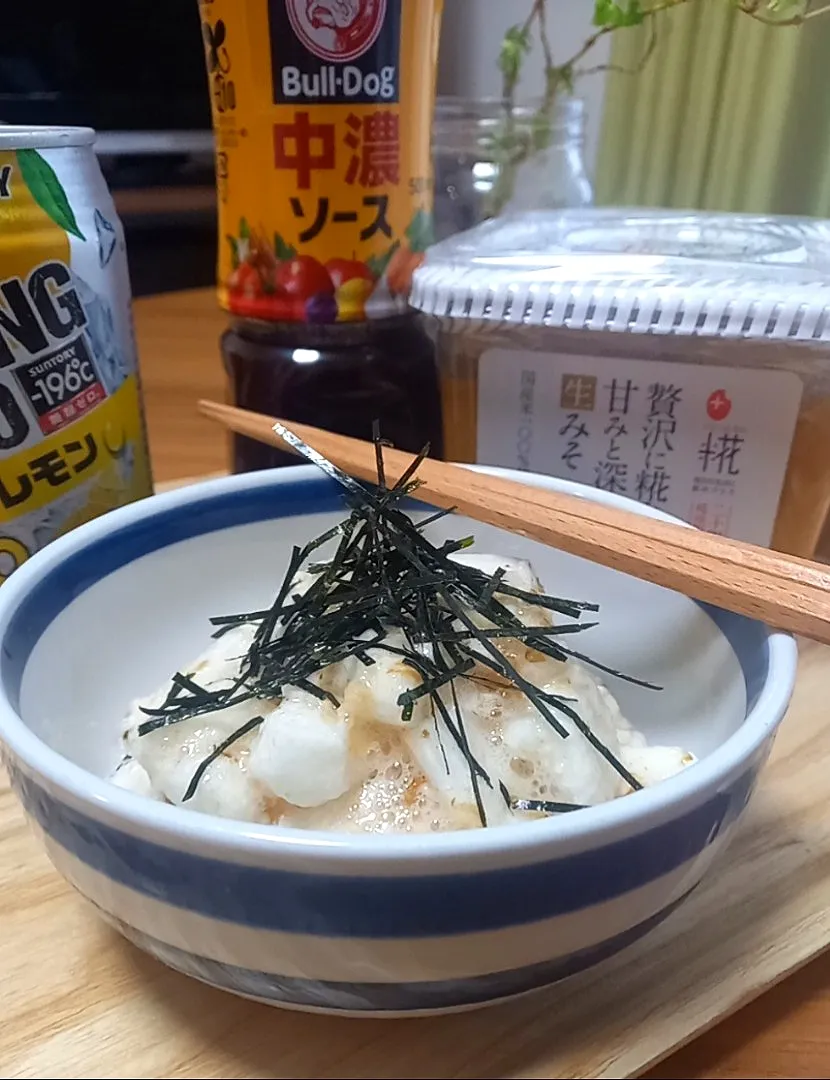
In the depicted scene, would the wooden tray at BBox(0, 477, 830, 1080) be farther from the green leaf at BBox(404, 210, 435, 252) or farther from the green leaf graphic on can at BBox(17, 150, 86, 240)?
the green leaf at BBox(404, 210, 435, 252)

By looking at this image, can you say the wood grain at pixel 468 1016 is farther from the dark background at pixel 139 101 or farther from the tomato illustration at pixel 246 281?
the dark background at pixel 139 101

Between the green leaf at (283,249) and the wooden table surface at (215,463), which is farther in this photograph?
the green leaf at (283,249)

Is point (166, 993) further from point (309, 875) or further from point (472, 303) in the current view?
point (472, 303)

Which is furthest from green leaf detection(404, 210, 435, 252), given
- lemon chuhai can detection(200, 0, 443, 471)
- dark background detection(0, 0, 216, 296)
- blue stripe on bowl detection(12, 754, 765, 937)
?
dark background detection(0, 0, 216, 296)

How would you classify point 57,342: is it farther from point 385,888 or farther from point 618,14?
point 618,14

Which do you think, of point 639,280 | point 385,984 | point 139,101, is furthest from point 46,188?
point 139,101

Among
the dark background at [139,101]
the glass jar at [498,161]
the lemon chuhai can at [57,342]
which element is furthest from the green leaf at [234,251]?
the dark background at [139,101]
